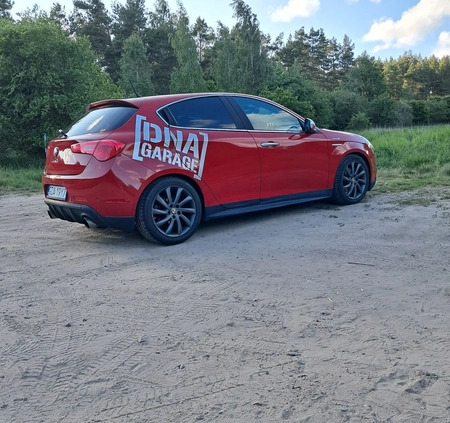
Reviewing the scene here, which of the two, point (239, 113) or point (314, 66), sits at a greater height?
point (314, 66)

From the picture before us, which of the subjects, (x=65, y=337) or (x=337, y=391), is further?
(x=65, y=337)

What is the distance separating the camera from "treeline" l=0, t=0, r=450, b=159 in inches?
648

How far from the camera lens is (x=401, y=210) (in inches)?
243

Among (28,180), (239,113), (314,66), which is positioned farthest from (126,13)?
(239,113)

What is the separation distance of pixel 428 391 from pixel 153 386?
1.31 metres

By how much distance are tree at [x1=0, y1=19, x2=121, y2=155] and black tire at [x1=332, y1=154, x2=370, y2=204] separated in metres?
12.4

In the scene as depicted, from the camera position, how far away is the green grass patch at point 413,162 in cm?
822

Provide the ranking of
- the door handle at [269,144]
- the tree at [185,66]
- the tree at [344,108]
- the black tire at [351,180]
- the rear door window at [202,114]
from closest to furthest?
the rear door window at [202,114]
the door handle at [269,144]
the black tire at [351,180]
the tree at [185,66]
the tree at [344,108]

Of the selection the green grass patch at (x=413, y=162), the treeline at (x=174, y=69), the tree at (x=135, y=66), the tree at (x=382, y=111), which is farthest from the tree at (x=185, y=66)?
the tree at (x=382, y=111)

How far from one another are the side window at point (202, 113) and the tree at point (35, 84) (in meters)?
12.3

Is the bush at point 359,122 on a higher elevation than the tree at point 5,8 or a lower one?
lower

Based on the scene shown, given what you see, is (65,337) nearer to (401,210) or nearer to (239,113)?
(239,113)

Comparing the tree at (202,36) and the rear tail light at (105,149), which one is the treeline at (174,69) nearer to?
the tree at (202,36)

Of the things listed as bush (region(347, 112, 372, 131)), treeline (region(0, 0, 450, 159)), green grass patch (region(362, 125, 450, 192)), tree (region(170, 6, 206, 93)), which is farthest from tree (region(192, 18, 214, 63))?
green grass patch (region(362, 125, 450, 192))
